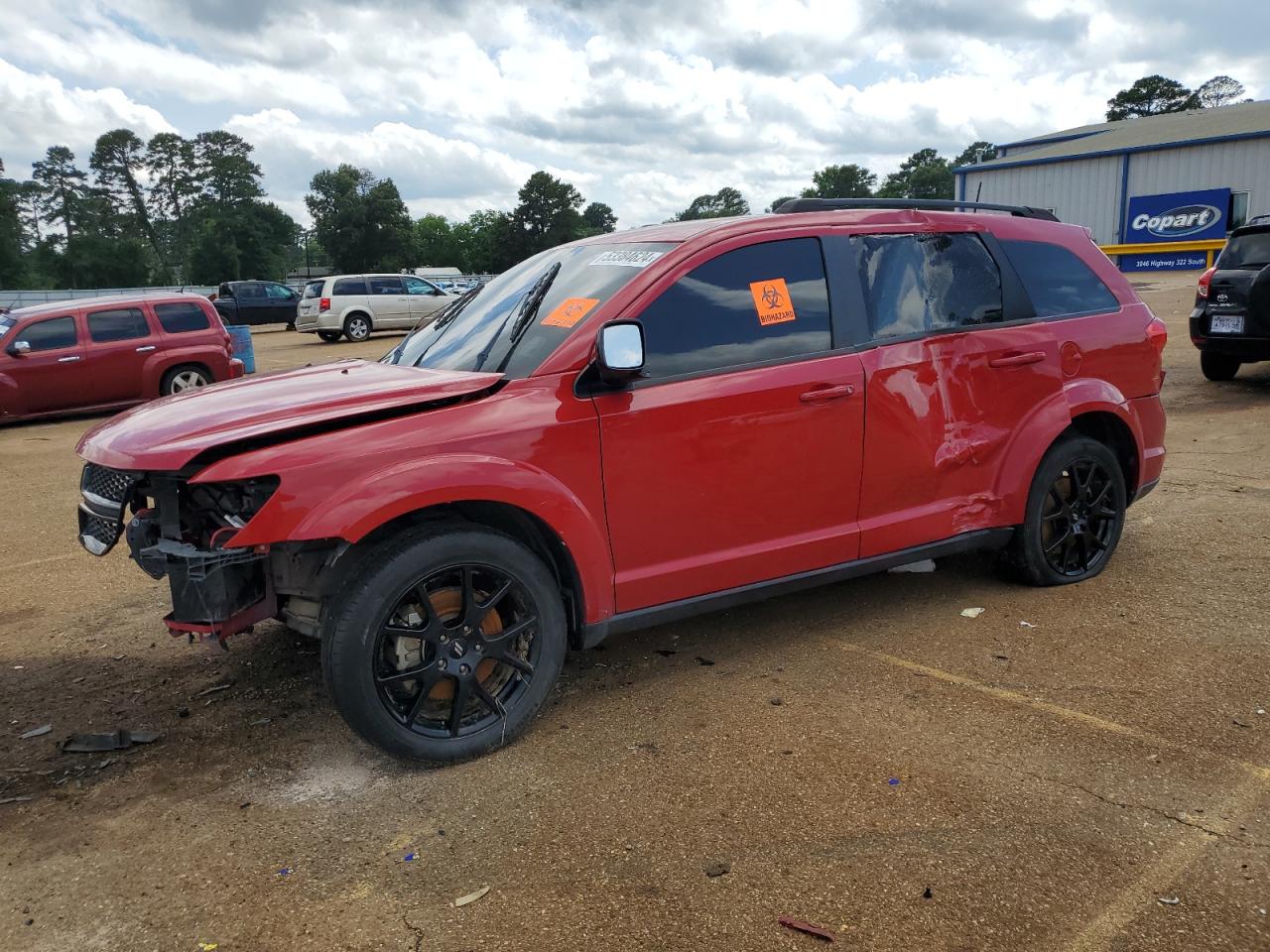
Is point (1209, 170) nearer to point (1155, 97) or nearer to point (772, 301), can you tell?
point (772, 301)

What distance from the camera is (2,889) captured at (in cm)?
267

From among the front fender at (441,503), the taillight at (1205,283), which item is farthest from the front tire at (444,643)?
the taillight at (1205,283)

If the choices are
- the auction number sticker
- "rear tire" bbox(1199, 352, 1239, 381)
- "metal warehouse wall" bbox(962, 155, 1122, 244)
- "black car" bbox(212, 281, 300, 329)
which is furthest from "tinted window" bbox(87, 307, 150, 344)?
"metal warehouse wall" bbox(962, 155, 1122, 244)

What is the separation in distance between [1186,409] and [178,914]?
32.8ft

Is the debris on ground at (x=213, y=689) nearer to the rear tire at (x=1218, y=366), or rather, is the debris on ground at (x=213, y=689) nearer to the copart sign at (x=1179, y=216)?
the rear tire at (x=1218, y=366)

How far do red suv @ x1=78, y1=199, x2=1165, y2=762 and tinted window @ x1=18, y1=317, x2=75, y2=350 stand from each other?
10.0 meters

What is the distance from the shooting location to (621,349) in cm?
325

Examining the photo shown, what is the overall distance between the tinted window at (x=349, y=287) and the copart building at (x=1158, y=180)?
22.4 m

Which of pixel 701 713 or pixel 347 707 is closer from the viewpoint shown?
pixel 347 707

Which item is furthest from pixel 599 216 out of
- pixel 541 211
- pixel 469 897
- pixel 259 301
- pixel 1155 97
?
pixel 469 897

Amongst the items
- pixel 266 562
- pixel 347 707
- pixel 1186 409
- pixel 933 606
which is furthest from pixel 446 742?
pixel 1186 409

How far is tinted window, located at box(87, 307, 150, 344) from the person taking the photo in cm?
1243

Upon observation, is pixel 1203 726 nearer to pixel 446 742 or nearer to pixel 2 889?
pixel 446 742

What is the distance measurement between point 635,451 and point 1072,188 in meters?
43.5
